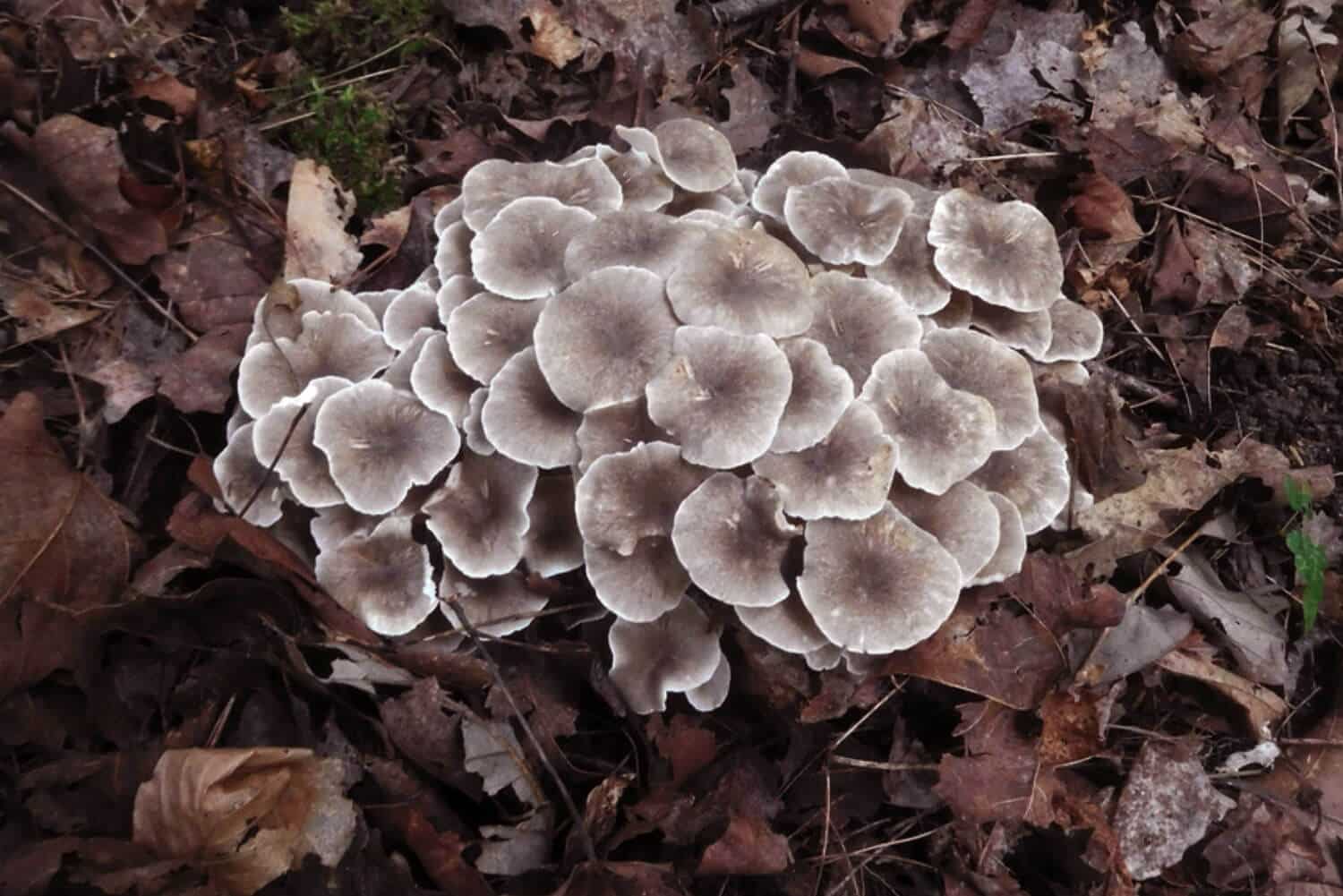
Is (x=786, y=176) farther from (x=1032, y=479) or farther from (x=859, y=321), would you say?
(x=1032, y=479)

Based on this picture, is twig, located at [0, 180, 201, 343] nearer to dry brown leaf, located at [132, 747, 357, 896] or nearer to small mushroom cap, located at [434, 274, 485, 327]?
small mushroom cap, located at [434, 274, 485, 327]

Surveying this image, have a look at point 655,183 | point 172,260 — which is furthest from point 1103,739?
point 172,260

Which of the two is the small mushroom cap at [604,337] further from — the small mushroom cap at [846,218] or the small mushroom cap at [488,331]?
the small mushroom cap at [846,218]

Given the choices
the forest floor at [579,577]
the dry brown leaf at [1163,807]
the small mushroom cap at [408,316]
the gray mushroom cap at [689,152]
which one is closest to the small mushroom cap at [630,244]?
the gray mushroom cap at [689,152]

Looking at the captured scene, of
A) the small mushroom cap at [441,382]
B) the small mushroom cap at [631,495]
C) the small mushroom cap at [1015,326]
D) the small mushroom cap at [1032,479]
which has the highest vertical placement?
the small mushroom cap at [441,382]

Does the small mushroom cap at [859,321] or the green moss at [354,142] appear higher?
the green moss at [354,142]

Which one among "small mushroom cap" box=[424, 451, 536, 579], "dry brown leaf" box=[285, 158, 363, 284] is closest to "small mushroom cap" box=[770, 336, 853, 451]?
"small mushroom cap" box=[424, 451, 536, 579]
